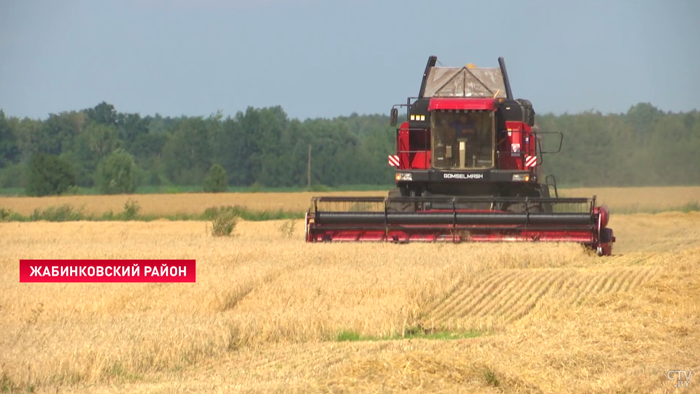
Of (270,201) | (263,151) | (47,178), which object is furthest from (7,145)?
(270,201)

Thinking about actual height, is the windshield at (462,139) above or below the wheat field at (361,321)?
above

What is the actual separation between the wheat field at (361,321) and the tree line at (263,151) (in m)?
22.8

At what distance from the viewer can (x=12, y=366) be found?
21.3 feet

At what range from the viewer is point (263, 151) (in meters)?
79.5

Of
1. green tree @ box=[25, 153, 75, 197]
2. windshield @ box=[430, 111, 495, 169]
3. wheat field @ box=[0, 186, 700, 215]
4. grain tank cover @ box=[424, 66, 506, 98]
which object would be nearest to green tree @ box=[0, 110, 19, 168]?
green tree @ box=[25, 153, 75, 197]

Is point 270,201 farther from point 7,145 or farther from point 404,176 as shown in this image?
point 7,145

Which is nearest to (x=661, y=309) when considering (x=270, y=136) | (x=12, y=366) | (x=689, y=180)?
(x=12, y=366)

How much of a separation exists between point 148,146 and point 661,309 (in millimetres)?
86584

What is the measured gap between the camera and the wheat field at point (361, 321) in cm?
636

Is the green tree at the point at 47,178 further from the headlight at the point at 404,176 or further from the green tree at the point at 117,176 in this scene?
the headlight at the point at 404,176

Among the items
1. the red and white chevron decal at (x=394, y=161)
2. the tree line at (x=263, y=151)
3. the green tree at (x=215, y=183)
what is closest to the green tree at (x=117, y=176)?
the tree line at (x=263, y=151)

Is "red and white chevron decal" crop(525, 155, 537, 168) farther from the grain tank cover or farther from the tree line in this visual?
the tree line

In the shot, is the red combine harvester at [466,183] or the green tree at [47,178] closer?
the red combine harvester at [466,183]

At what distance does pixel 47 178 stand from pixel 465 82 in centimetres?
4454
